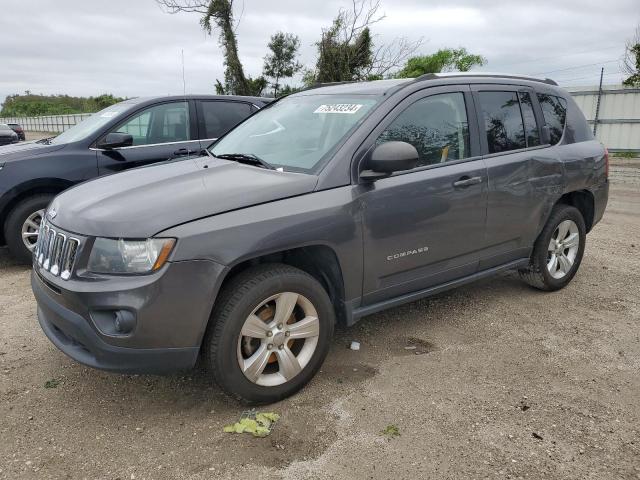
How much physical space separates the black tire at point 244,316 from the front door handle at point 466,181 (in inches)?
49.6

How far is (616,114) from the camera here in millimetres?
15641

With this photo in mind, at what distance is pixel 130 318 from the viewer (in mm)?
2449

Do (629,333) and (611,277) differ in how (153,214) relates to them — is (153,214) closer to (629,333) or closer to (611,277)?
(629,333)

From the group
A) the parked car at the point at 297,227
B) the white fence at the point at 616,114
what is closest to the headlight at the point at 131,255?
the parked car at the point at 297,227

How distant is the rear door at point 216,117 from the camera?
623cm

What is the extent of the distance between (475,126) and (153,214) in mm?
2392

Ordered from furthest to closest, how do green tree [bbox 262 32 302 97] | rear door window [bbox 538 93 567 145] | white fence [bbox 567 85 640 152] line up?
green tree [bbox 262 32 302 97] → white fence [bbox 567 85 640 152] → rear door window [bbox 538 93 567 145]

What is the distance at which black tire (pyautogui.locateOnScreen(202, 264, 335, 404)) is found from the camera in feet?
8.61

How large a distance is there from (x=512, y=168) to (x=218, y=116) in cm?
377

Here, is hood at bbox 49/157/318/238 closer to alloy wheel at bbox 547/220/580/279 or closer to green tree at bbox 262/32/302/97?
alloy wheel at bbox 547/220/580/279

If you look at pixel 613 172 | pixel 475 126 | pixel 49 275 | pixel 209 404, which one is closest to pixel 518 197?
pixel 475 126

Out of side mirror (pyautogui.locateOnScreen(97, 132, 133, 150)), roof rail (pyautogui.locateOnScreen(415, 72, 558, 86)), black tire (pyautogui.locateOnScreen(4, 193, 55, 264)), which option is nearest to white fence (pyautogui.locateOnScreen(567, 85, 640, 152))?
roof rail (pyautogui.locateOnScreen(415, 72, 558, 86))

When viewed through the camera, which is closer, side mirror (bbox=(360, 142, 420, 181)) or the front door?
side mirror (bbox=(360, 142, 420, 181))

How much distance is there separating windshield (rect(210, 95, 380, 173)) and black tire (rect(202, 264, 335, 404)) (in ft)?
2.26
